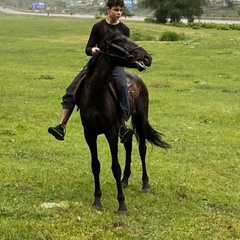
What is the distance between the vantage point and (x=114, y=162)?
804 cm

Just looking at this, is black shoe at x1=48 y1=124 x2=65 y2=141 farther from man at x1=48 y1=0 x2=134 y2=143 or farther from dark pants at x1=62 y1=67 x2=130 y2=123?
dark pants at x1=62 y1=67 x2=130 y2=123

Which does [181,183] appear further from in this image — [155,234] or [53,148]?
[53,148]

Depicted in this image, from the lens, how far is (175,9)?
74688mm

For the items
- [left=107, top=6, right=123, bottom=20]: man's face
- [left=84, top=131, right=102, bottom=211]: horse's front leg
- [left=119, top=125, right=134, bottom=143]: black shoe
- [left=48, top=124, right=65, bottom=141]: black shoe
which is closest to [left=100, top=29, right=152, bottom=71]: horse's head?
[left=107, top=6, right=123, bottom=20]: man's face

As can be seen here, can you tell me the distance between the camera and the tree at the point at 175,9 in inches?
2940

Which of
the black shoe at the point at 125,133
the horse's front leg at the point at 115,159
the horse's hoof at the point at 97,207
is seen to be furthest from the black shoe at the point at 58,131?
the horse's hoof at the point at 97,207

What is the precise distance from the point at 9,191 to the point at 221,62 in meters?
24.7

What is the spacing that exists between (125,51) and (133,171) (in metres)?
3.98

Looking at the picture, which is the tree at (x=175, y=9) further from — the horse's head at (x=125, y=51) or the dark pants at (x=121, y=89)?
the horse's head at (x=125, y=51)

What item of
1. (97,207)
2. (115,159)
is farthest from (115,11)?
(97,207)

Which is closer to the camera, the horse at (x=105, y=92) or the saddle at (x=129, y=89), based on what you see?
the horse at (x=105, y=92)

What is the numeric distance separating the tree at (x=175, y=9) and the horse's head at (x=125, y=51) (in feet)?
226

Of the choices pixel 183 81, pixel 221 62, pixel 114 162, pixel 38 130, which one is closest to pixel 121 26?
pixel 114 162

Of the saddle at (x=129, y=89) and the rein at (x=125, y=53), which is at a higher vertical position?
the rein at (x=125, y=53)
